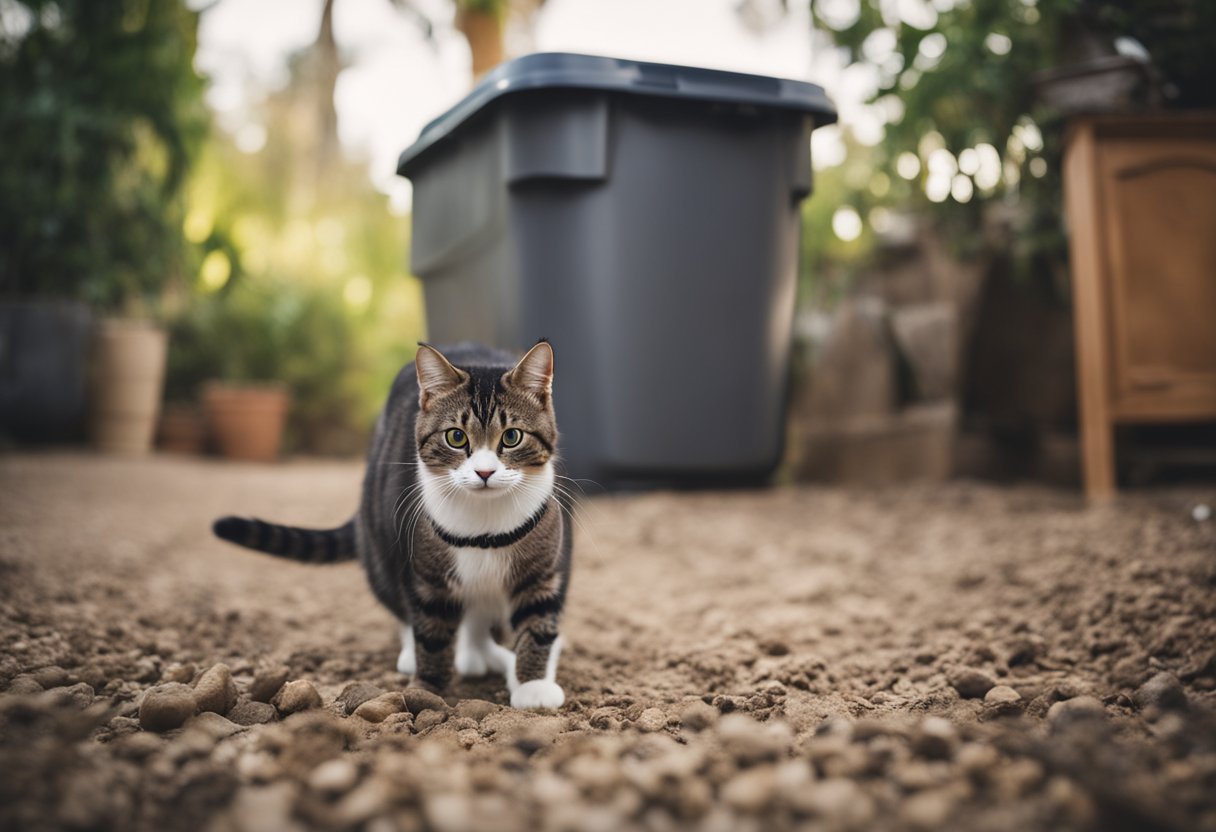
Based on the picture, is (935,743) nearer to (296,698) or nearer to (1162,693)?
(1162,693)

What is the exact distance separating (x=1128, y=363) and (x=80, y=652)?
9.21 ft

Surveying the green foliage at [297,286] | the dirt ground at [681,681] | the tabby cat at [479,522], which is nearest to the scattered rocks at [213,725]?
the dirt ground at [681,681]

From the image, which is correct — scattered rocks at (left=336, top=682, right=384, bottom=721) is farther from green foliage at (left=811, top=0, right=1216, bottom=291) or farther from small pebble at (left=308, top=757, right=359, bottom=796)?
green foliage at (left=811, top=0, right=1216, bottom=291)

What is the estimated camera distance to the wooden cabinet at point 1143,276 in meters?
2.52

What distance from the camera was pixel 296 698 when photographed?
1.20 m

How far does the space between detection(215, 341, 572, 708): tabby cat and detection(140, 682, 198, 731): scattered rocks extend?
351 mm

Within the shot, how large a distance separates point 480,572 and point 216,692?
41 cm

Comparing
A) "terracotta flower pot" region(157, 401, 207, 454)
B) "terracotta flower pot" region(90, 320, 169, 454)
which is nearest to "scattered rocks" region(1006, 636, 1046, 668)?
"terracotta flower pot" region(90, 320, 169, 454)

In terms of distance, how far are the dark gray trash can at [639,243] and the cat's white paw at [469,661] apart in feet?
2.75

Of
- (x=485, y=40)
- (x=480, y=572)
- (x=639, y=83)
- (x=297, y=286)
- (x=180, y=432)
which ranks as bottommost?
(x=480, y=572)

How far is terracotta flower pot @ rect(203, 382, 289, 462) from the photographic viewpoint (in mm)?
5332

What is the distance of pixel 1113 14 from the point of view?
8.41 ft

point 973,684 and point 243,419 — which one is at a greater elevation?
point 243,419

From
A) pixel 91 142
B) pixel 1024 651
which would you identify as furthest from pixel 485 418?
pixel 91 142
